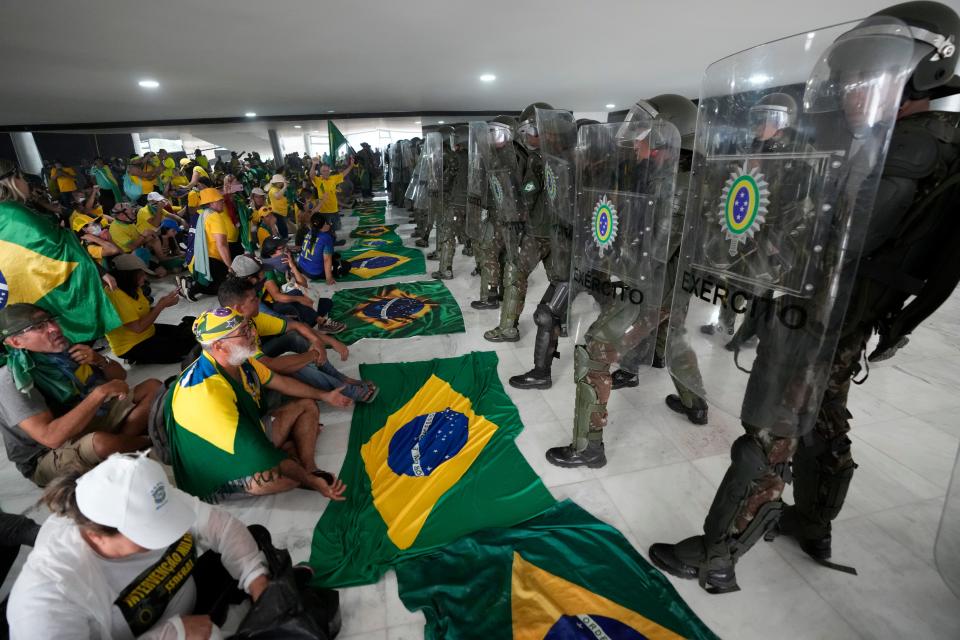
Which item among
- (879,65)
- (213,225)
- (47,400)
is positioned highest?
(879,65)

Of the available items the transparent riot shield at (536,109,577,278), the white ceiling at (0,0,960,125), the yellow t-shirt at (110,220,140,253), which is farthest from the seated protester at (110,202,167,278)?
the transparent riot shield at (536,109,577,278)

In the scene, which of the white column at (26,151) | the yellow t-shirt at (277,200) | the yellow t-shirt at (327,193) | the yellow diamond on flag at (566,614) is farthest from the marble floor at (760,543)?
the white column at (26,151)

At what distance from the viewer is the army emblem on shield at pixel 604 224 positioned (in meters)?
1.85

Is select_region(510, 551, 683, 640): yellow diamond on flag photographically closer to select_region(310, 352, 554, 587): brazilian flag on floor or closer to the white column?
select_region(310, 352, 554, 587): brazilian flag on floor

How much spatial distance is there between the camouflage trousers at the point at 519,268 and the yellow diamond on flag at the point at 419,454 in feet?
3.45

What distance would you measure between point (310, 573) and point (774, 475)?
5.32 feet

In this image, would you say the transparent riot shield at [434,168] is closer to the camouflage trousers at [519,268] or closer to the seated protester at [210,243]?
the camouflage trousers at [519,268]

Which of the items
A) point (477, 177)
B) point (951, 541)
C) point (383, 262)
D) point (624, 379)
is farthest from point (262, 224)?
point (951, 541)

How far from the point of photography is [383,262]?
6312mm

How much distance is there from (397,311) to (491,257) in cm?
111

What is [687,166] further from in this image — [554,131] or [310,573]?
[310,573]

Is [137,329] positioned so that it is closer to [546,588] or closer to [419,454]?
[419,454]

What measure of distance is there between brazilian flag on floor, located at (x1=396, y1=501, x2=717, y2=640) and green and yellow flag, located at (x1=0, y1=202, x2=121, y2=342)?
2.47 meters

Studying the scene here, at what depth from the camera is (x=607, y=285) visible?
1.96m
